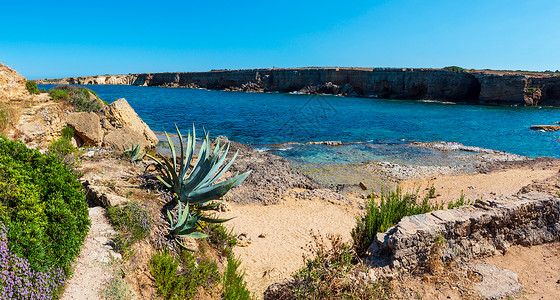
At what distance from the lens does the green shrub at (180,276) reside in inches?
144

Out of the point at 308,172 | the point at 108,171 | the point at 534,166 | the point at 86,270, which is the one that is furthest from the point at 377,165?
the point at 86,270

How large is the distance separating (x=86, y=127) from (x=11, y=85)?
3.86m

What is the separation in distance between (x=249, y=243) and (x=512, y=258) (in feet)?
15.9

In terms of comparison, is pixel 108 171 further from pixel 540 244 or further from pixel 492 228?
pixel 540 244

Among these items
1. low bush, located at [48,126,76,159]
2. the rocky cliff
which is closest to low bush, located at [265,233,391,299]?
low bush, located at [48,126,76,159]

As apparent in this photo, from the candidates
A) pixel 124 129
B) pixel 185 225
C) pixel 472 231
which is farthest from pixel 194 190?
pixel 124 129

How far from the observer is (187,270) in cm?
396

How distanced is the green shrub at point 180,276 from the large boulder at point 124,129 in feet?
27.7

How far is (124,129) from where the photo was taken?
470 inches

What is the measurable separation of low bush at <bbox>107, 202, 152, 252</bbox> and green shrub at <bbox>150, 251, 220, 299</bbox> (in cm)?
40

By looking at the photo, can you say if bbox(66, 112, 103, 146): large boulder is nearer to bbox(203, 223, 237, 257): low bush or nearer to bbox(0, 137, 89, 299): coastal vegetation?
bbox(0, 137, 89, 299): coastal vegetation

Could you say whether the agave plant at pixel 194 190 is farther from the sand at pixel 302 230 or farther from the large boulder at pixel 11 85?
the large boulder at pixel 11 85

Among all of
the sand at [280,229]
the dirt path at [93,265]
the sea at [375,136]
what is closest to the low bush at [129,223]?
the dirt path at [93,265]

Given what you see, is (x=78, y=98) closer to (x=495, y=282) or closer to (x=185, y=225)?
(x=185, y=225)
